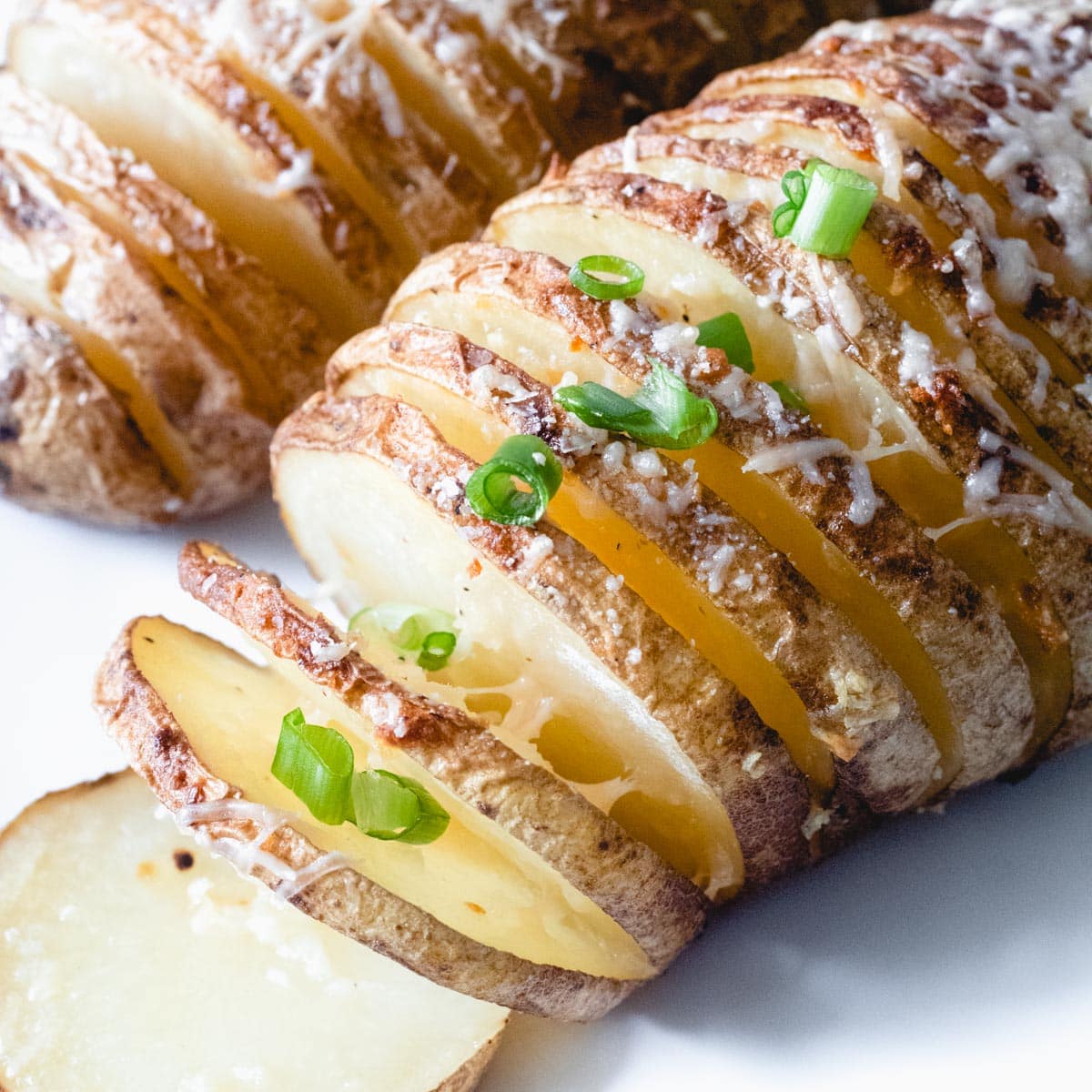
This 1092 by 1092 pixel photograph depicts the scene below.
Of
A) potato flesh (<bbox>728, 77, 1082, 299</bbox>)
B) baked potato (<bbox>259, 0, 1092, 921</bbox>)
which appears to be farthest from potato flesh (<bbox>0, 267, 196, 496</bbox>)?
potato flesh (<bbox>728, 77, 1082, 299</bbox>)

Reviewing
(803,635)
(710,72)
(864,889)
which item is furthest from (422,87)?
(864,889)

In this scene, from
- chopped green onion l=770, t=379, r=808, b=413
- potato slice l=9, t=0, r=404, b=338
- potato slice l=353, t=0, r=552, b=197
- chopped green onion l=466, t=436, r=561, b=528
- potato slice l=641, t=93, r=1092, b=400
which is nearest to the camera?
chopped green onion l=466, t=436, r=561, b=528

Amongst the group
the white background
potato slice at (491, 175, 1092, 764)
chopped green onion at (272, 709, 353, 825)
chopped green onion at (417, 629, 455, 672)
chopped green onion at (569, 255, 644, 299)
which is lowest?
the white background

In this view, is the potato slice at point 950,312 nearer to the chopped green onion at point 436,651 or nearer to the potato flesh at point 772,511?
the potato flesh at point 772,511

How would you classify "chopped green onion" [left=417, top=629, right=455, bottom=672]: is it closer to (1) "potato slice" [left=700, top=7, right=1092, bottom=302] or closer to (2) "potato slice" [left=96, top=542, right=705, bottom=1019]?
(2) "potato slice" [left=96, top=542, right=705, bottom=1019]

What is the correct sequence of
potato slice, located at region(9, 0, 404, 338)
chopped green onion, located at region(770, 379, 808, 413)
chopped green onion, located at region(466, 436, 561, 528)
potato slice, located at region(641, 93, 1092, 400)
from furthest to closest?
potato slice, located at region(9, 0, 404, 338)
potato slice, located at region(641, 93, 1092, 400)
chopped green onion, located at region(770, 379, 808, 413)
chopped green onion, located at region(466, 436, 561, 528)

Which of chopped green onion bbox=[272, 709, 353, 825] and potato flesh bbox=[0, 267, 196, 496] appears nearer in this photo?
chopped green onion bbox=[272, 709, 353, 825]

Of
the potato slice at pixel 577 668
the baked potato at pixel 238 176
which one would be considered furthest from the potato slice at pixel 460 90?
the potato slice at pixel 577 668
